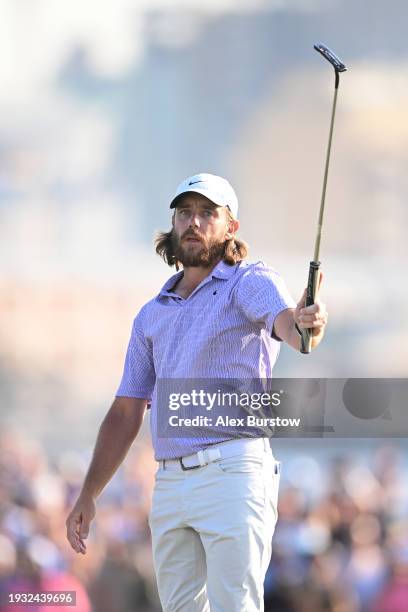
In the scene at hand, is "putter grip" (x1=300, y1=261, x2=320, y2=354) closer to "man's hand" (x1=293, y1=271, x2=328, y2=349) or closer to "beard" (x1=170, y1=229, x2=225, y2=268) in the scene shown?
"man's hand" (x1=293, y1=271, x2=328, y2=349)

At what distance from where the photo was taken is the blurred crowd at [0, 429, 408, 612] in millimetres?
3797

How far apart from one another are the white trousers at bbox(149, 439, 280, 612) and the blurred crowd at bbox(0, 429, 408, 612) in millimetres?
1365

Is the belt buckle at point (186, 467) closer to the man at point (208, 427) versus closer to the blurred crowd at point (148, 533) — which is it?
the man at point (208, 427)

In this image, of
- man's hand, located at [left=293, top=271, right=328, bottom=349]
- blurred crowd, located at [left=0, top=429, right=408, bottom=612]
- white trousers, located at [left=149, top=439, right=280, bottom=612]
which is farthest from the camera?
blurred crowd, located at [left=0, top=429, right=408, bottom=612]

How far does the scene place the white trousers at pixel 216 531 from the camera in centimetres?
232

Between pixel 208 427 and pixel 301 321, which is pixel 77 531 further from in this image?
pixel 301 321

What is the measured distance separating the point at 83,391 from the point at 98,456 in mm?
1163

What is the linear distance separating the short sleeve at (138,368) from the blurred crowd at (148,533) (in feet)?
3.92

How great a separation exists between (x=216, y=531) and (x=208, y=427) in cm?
20

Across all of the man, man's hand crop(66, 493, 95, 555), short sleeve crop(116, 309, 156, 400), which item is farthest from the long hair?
man's hand crop(66, 493, 95, 555)

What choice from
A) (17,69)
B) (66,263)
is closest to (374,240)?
(66,263)

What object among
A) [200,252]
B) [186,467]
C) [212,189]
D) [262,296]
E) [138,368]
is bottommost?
[186,467]

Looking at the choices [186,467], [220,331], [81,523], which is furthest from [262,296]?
[81,523]

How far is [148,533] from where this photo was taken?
3.86 metres
